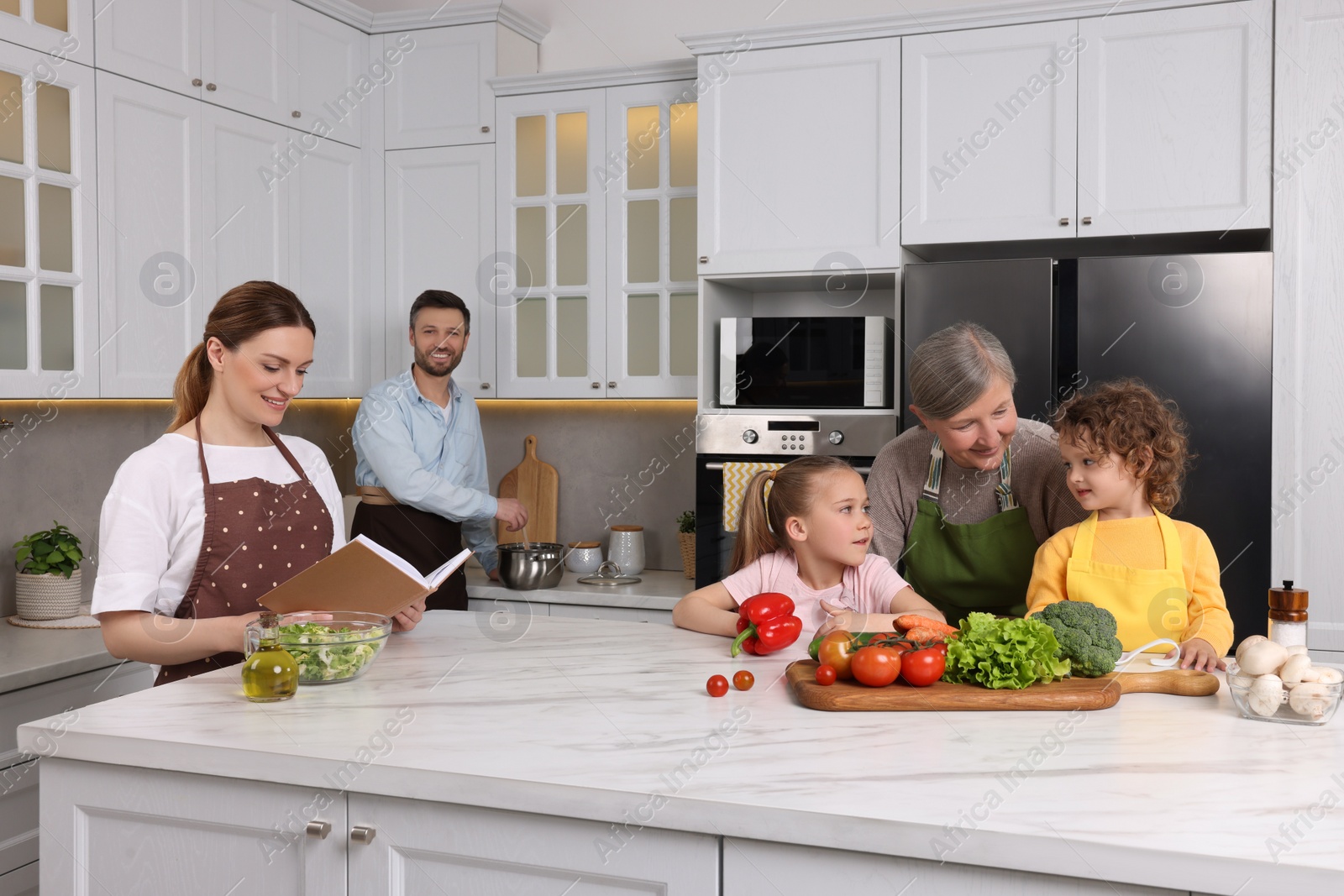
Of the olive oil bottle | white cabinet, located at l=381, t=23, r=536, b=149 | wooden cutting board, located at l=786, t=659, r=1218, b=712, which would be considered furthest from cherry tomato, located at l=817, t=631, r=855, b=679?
white cabinet, located at l=381, t=23, r=536, b=149

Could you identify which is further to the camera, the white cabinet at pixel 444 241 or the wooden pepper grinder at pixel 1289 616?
the white cabinet at pixel 444 241

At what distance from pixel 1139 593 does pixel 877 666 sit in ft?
2.05

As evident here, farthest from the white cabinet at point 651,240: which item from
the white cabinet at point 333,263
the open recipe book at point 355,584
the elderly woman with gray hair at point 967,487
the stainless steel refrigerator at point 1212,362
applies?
the open recipe book at point 355,584

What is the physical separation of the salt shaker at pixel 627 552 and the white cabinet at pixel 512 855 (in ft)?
8.10

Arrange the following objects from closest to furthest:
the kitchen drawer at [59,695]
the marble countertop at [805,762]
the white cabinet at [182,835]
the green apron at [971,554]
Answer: the marble countertop at [805,762], the white cabinet at [182,835], the green apron at [971,554], the kitchen drawer at [59,695]

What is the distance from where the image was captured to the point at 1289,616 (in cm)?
156

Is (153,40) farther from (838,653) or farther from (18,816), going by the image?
(838,653)

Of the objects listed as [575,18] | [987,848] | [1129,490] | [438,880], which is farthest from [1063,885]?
[575,18]

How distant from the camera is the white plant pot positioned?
9.77ft

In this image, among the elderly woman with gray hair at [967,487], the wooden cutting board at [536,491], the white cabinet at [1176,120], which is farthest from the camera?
the wooden cutting board at [536,491]

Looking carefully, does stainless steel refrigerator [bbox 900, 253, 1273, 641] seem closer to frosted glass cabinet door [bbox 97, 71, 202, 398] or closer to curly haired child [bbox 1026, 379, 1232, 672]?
curly haired child [bbox 1026, 379, 1232, 672]

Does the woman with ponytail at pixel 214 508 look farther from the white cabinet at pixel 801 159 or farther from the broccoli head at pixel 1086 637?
the white cabinet at pixel 801 159

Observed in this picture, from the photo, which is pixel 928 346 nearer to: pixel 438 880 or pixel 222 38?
pixel 438 880

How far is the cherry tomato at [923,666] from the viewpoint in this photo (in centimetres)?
153
